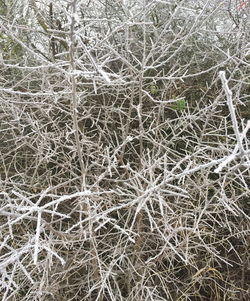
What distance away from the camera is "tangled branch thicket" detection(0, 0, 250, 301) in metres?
1.71

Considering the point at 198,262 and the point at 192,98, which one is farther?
the point at 192,98

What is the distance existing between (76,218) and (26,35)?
972mm

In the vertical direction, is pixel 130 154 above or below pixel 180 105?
below

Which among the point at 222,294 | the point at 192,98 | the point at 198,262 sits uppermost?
the point at 192,98

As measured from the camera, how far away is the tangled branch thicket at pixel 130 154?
1.71 m

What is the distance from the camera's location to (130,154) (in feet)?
6.69

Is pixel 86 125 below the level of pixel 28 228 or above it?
above

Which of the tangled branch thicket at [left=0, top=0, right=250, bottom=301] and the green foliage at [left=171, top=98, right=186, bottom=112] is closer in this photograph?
the tangled branch thicket at [left=0, top=0, right=250, bottom=301]

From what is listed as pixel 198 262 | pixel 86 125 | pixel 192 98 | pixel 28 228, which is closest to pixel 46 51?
pixel 86 125

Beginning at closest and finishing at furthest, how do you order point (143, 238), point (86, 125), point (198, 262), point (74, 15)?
1. point (74, 15)
2. point (143, 238)
3. point (198, 262)
4. point (86, 125)

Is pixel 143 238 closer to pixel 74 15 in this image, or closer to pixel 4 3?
pixel 74 15

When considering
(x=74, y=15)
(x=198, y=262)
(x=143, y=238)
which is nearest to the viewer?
(x=74, y=15)

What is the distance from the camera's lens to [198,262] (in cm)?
200

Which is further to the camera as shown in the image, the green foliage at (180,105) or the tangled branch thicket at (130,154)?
the green foliage at (180,105)
